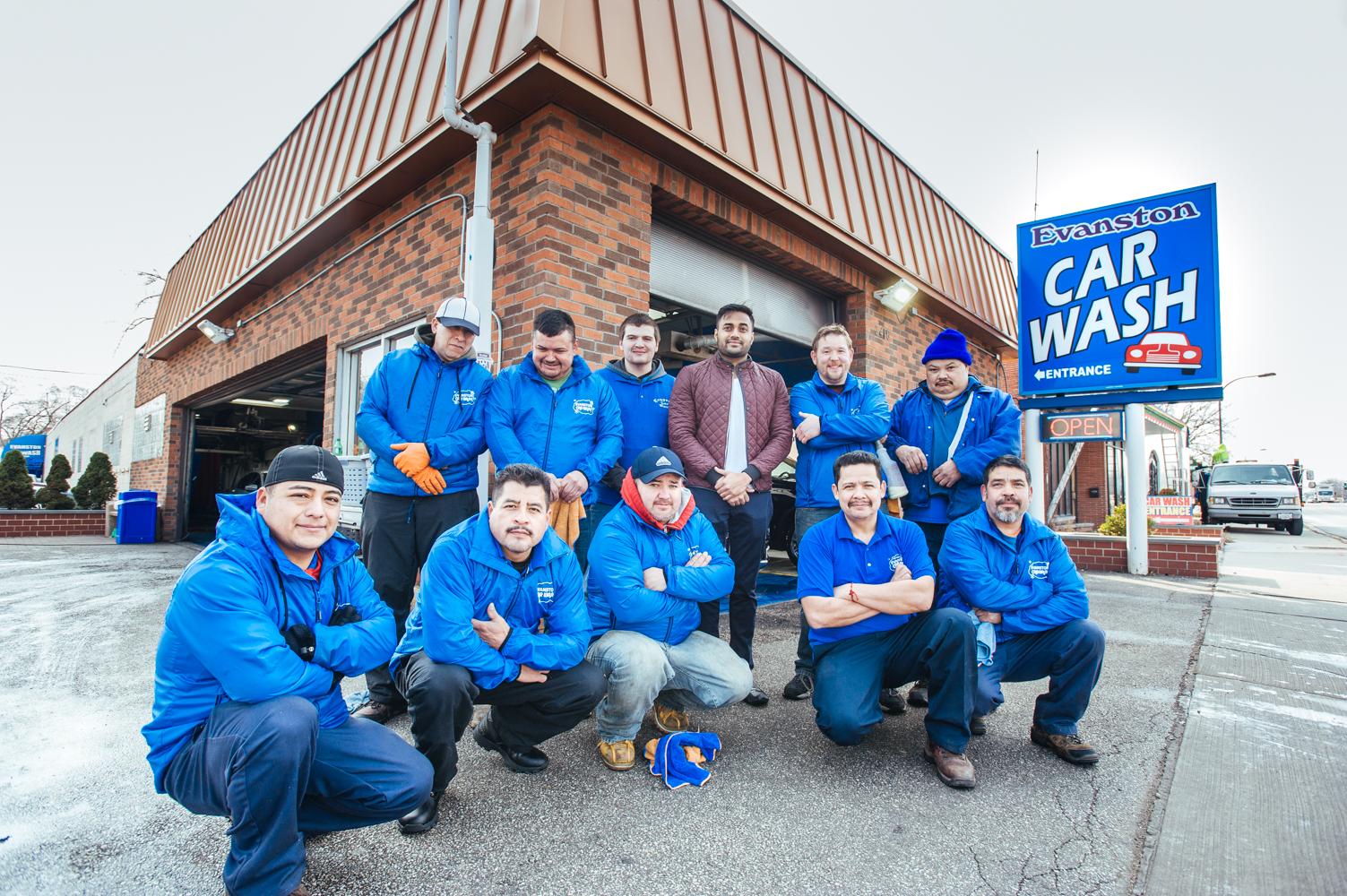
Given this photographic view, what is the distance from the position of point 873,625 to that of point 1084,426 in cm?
687

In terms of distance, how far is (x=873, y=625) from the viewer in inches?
114

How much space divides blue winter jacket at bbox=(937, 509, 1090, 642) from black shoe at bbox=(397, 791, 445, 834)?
227cm

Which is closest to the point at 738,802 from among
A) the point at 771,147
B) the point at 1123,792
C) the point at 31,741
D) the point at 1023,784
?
the point at 1023,784

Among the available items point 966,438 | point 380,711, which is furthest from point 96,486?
point 966,438

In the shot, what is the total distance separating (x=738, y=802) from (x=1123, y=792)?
56.7 inches

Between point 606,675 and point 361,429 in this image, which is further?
point 361,429

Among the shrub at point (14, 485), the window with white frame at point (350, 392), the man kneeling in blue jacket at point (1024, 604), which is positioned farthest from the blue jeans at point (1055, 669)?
the shrub at point (14, 485)

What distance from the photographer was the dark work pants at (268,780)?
172 cm

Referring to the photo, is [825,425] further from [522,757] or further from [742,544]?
[522,757]

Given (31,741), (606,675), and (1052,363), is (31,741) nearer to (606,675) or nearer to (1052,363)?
(606,675)

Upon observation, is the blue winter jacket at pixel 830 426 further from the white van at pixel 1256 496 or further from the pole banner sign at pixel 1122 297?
the white van at pixel 1256 496

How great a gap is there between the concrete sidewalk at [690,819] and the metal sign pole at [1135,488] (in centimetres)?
521

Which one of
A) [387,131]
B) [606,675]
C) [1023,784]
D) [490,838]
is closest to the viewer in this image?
[490,838]

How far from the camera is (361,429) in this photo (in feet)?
10.9
